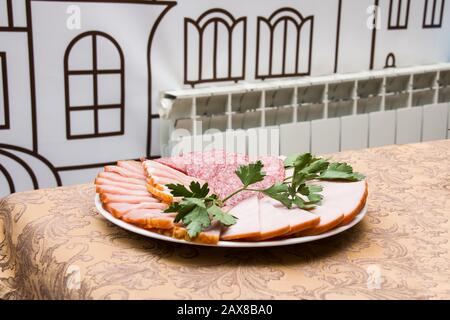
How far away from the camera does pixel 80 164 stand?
2.38 meters

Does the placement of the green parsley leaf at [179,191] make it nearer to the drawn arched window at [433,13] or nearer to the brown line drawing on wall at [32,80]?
the brown line drawing on wall at [32,80]

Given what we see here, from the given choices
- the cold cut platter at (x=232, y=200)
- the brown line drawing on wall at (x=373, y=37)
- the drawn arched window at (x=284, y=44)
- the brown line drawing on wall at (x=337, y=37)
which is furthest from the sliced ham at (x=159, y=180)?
the brown line drawing on wall at (x=373, y=37)

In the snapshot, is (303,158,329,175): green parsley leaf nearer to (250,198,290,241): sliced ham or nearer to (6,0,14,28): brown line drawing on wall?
(250,198,290,241): sliced ham

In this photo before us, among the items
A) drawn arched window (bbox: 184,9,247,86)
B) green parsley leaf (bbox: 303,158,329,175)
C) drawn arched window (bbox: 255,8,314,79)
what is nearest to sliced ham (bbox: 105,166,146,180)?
green parsley leaf (bbox: 303,158,329,175)

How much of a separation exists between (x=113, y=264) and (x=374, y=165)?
88 cm

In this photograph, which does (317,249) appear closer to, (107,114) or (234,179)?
(234,179)

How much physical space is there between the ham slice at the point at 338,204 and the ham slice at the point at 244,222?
0.09m

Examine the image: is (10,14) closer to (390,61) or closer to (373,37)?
(373,37)

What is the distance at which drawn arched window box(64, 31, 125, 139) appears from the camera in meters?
2.27

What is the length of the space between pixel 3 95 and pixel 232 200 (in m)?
1.41

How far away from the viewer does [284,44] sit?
8.95 feet

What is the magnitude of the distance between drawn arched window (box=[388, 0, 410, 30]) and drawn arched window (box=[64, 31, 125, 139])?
1.51 m
